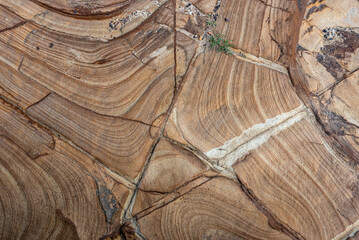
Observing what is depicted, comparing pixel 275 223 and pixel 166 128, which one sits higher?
pixel 166 128

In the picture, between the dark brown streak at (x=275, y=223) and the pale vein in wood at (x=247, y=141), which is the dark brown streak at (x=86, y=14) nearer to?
the pale vein in wood at (x=247, y=141)

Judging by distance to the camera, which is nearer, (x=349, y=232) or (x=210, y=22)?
(x=349, y=232)

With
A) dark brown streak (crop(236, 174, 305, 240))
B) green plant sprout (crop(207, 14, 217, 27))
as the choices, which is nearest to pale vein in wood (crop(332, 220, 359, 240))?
dark brown streak (crop(236, 174, 305, 240))

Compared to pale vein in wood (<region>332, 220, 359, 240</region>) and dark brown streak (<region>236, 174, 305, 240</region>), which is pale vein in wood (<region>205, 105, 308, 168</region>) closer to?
dark brown streak (<region>236, 174, 305, 240</region>)

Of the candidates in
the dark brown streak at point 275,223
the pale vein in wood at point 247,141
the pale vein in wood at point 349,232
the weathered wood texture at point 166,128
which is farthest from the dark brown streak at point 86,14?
the pale vein in wood at point 349,232

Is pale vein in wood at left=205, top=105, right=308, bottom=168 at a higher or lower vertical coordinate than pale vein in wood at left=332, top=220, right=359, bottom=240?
higher

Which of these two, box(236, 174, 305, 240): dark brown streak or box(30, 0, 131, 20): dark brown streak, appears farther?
box(30, 0, 131, 20): dark brown streak

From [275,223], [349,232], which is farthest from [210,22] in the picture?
[349,232]

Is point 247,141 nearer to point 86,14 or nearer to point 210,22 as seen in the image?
point 210,22
